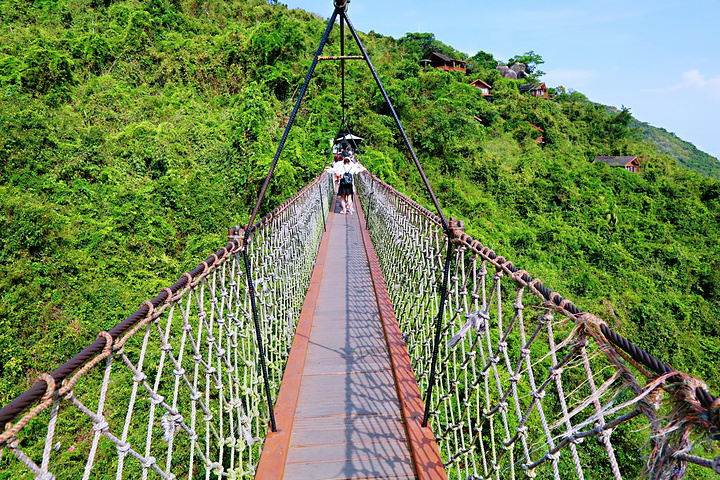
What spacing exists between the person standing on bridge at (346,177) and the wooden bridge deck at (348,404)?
3440mm

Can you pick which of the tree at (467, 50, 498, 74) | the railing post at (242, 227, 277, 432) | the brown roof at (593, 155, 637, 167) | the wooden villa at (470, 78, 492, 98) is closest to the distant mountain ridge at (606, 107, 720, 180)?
the tree at (467, 50, 498, 74)

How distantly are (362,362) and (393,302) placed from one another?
3.56 feet

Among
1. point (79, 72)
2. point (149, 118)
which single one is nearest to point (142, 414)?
point (149, 118)

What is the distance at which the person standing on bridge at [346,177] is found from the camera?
6.37 meters

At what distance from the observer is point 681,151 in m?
59.0

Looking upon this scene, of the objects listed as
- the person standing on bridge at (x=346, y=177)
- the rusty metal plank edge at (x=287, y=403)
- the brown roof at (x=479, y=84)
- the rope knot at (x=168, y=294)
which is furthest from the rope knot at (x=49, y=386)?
the brown roof at (x=479, y=84)

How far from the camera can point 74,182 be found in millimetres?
6602

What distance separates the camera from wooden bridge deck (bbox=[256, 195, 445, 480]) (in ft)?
5.61

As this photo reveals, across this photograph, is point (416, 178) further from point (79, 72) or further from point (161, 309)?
point (161, 309)

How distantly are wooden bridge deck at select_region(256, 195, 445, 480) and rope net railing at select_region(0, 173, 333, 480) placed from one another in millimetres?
150

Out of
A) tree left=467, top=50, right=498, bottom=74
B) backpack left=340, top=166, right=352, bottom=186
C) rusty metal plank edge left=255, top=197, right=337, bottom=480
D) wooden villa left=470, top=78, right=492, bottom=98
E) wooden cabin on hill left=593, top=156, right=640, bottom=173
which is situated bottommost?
Answer: rusty metal plank edge left=255, top=197, right=337, bottom=480

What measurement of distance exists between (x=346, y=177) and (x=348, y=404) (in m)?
5.10

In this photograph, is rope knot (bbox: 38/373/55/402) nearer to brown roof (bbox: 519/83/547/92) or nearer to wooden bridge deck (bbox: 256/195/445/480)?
wooden bridge deck (bbox: 256/195/445/480)

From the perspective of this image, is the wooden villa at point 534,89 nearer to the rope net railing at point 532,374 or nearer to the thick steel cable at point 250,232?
the rope net railing at point 532,374
